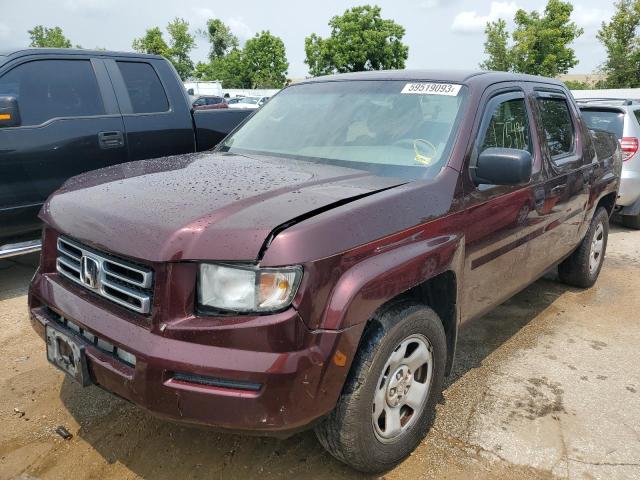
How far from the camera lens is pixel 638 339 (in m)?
4.20

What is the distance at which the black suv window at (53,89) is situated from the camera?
4625mm

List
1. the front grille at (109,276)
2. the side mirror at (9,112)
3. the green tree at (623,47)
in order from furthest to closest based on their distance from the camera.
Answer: the green tree at (623,47) < the side mirror at (9,112) < the front grille at (109,276)

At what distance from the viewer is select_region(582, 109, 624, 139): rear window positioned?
7342 mm

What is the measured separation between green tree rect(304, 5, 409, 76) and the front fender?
52.6 m

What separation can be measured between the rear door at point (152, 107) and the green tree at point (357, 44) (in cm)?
4936

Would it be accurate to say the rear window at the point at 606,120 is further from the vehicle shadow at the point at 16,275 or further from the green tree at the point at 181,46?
the green tree at the point at 181,46

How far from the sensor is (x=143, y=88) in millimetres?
5430

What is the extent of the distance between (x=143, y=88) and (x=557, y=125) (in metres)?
3.70

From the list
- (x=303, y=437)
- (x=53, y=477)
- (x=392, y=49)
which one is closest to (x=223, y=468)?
(x=303, y=437)

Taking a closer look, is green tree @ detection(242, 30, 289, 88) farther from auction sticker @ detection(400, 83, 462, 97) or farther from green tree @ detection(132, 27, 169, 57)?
auction sticker @ detection(400, 83, 462, 97)

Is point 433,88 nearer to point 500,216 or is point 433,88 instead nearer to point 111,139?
point 500,216

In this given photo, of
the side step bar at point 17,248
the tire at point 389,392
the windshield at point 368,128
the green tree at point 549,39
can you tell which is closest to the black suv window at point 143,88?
the side step bar at point 17,248

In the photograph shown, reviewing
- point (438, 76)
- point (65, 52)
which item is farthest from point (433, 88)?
point (65, 52)

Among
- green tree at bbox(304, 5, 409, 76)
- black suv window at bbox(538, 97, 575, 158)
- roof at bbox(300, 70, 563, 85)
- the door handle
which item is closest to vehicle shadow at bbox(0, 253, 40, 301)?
the door handle
